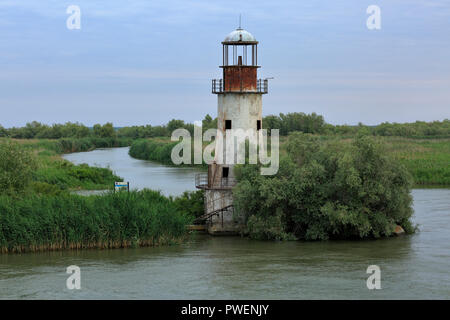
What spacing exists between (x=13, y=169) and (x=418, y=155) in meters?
43.6

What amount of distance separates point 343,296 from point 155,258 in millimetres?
8901

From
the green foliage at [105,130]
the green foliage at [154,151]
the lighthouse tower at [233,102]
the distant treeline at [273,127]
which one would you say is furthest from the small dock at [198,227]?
the green foliage at [105,130]

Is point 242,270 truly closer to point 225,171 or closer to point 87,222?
point 87,222

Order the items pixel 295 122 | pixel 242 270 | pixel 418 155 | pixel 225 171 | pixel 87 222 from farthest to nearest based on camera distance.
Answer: pixel 295 122, pixel 418 155, pixel 225 171, pixel 87 222, pixel 242 270

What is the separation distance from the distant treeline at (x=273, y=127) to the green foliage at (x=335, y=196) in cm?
4048

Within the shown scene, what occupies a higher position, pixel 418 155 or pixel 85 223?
pixel 418 155

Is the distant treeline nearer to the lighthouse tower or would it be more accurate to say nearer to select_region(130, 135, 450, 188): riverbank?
select_region(130, 135, 450, 188): riverbank

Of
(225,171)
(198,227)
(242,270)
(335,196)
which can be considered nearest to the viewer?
(242,270)

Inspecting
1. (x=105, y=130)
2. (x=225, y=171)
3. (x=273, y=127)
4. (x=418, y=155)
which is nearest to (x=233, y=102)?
(x=225, y=171)

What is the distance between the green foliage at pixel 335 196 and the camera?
30.4m

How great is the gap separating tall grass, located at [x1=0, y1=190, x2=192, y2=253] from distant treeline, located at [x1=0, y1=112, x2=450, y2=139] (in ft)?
145

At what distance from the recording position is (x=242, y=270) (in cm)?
2592

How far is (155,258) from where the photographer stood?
28.0m
